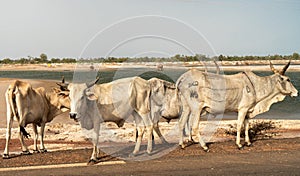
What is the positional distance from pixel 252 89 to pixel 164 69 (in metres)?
4.93

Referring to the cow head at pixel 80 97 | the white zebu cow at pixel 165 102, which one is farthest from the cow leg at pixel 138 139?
the cow head at pixel 80 97

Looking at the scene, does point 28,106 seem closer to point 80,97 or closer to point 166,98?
point 80,97

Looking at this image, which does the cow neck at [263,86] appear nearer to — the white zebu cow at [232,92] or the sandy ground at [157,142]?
the white zebu cow at [232,92]

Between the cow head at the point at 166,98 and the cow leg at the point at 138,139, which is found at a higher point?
the cow head at the point at 166,98

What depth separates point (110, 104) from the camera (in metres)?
12.7

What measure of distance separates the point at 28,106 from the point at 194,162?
518 centimetres

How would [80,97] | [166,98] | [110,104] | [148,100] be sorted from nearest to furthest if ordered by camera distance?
[80,97] < [110,104] < [148,100] < [166,98]

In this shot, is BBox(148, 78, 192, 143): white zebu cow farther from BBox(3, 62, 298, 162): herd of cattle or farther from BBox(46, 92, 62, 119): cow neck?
BBox(46, 92, 62, 119): cow neck

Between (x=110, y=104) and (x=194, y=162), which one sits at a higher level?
(x=110, y=104)

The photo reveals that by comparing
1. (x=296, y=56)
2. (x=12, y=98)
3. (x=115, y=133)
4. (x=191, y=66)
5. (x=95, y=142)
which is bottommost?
(x=115, y=133)

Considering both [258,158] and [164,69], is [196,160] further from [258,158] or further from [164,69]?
[164,69]

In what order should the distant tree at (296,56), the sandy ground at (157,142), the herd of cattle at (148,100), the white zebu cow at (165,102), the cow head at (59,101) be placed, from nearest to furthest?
the sandy ground at (157,142) → the herd of cattle at (148,100) → the white zebu cow at (165,102) → the cow head at (59,101) → the distant tree at (296,56)

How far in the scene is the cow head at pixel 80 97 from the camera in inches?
456

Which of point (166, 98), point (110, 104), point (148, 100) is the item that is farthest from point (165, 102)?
point (110, 104)
